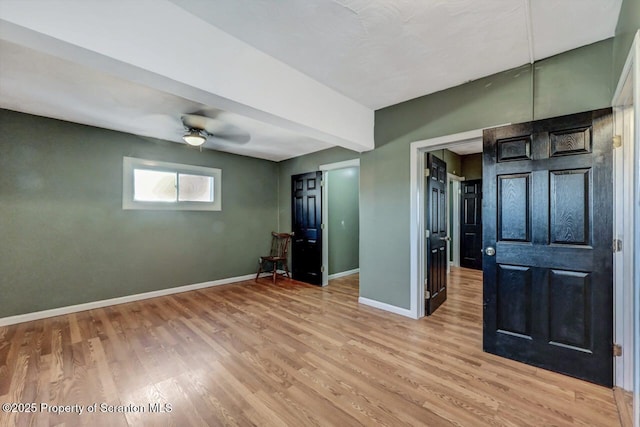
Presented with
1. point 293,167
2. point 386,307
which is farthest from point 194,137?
point 386,307

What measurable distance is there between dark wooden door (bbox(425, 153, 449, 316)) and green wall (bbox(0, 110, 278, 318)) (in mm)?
3639

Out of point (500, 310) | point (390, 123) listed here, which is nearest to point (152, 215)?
point (390, 123)

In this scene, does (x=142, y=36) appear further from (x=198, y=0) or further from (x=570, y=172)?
(x=570, y=172)

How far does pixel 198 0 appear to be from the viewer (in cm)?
167

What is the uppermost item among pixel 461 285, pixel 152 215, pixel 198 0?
pixel 198 0

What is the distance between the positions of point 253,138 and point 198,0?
7.92ft

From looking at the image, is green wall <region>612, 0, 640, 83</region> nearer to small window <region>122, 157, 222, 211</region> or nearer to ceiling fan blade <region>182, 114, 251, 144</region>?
ceiling fan blade <region>182, 114, 251, 144</region>

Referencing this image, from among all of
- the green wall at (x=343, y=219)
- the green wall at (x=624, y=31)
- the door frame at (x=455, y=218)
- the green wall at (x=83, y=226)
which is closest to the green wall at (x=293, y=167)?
the green wall at (x=343, y=219)

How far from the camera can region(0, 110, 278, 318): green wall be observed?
314 centimetres

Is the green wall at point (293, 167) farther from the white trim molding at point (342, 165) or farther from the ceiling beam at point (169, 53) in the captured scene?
the ceiling beam at point (169, 53)

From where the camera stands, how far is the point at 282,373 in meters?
2.11

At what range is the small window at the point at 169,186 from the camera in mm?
3963

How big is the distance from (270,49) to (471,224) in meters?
5.75

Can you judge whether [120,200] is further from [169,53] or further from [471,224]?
[471,224]
